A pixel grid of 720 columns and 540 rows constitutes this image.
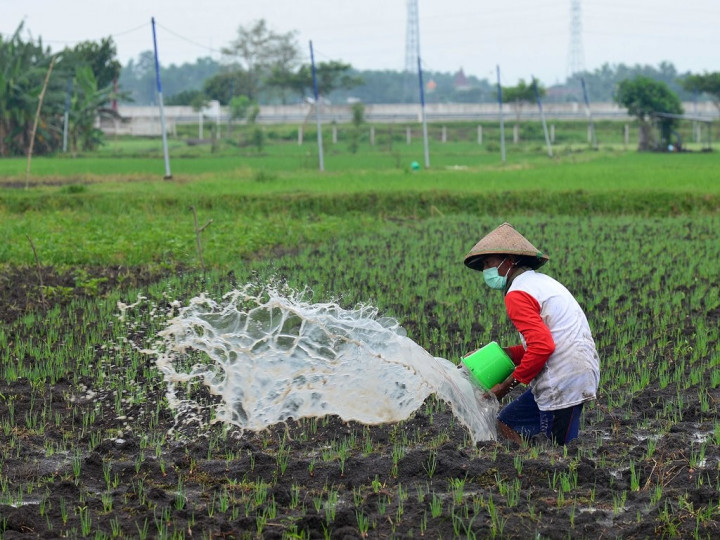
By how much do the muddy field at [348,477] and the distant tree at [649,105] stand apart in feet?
97.8

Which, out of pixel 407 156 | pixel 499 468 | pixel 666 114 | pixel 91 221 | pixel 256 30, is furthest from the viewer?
pixel 256 30

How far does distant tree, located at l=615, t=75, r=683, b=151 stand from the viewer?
33250mm

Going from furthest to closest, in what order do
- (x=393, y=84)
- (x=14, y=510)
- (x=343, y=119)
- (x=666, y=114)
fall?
(x=393, y=84) → (x=343, y=119) → (x=666, y=114) → (x=14, y=510)

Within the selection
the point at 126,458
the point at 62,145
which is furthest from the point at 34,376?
the point at 62,145

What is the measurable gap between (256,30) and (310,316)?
50495mm

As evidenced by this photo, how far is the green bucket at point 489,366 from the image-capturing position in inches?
168

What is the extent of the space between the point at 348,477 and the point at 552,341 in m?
1.03

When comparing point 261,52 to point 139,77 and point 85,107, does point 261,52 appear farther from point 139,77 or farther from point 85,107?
point 139,77

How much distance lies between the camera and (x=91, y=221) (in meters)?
12.6

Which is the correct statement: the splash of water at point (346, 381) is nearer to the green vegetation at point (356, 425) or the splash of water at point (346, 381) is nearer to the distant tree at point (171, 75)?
the green vegetation at point (356, 425)

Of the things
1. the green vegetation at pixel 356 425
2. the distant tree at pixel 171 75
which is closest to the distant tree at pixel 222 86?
the green vegetation at pixel 356 425

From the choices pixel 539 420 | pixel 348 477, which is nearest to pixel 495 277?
pixel 539 420

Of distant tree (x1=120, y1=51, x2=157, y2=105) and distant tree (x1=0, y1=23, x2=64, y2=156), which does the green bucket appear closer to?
distant tree (x1=0, y1=23, x2=64, y2=156)

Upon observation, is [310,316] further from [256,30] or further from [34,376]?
[256,30]
